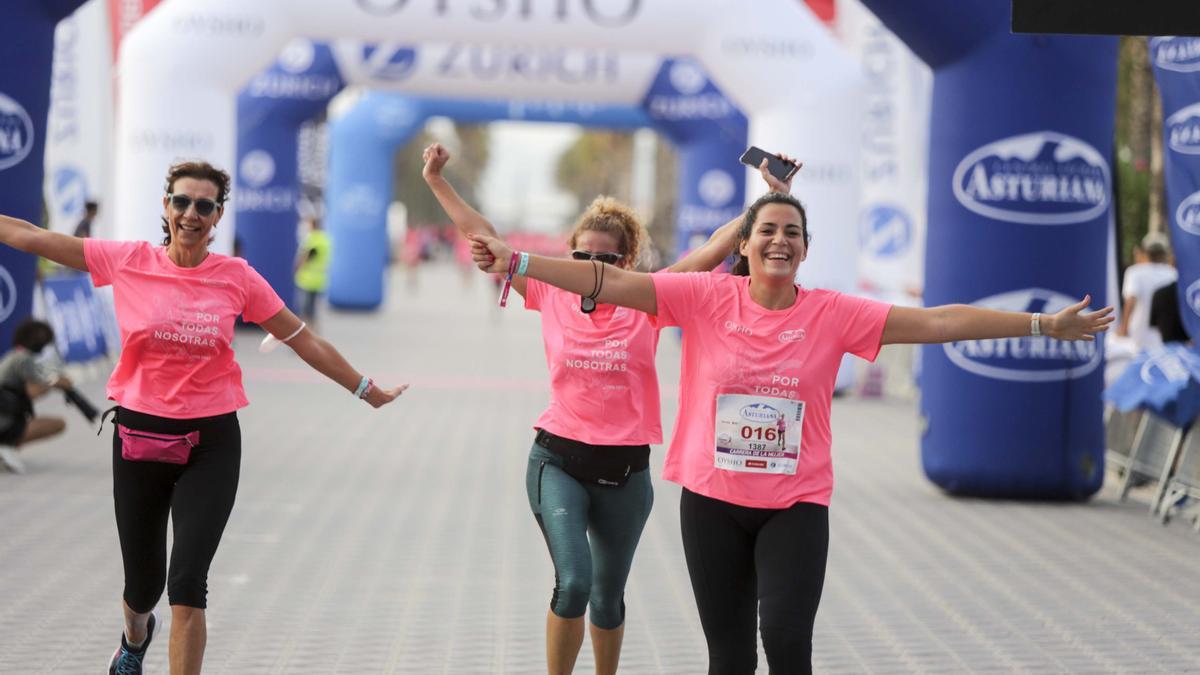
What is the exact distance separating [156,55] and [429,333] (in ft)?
36.2

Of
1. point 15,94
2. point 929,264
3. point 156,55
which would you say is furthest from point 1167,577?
point 156,55

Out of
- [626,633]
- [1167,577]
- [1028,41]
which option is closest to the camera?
[626,633]

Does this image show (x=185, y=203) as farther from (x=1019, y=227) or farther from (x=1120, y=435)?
(x=1120, y=435)

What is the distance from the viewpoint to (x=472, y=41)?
16.1 metres

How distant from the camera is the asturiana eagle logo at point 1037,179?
1020cm

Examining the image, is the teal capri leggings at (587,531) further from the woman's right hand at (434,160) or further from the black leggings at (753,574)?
the woman's right hand at (434,160)

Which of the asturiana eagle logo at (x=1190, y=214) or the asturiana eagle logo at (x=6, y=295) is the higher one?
the asturiana eagle logo at (x=1190, y=214)

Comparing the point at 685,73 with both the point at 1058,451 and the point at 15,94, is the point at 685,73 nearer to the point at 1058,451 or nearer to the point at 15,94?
the point at 1058,451

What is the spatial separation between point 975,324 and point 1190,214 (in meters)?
5.66

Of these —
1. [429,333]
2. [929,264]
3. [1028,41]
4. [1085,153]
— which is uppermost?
[1028,41]

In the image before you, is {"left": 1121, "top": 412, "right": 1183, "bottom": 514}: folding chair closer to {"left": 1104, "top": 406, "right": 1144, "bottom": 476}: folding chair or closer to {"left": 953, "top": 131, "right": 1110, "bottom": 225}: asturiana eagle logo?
{"left": 1104, "top": 406, "right": 1144, "bottom": 476}: folding chair

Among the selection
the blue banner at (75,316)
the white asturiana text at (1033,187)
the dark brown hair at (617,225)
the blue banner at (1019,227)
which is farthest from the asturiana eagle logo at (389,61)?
the dark brown hair at (617,225)

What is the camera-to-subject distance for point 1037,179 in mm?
10211

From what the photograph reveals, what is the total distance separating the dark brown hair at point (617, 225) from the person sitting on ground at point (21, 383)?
5590 millimetres
